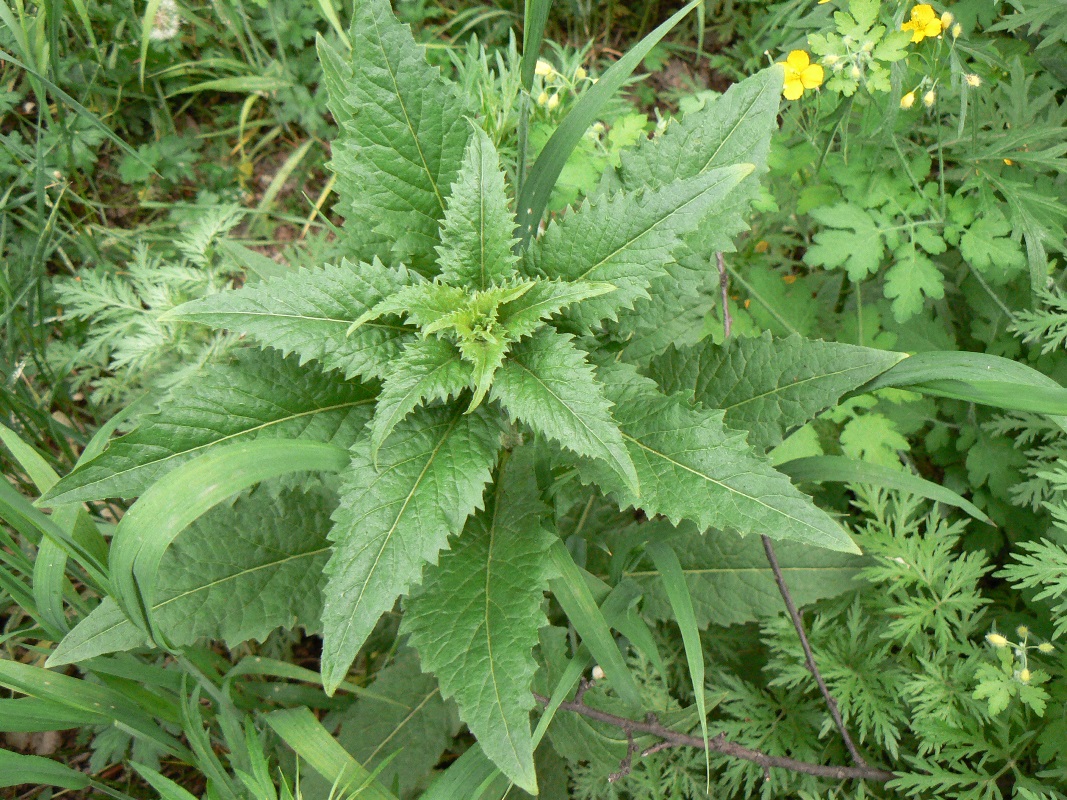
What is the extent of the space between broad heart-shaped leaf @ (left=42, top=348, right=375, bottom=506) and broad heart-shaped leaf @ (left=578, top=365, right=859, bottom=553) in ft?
1.81

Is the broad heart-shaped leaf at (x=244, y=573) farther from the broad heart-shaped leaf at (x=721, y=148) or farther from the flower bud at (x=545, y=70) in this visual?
the flower bud at (x=545, y=70)

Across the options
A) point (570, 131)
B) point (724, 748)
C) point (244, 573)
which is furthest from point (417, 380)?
point (724, 748)

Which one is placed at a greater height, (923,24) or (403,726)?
(923,24)

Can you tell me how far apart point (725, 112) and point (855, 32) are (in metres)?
0.75

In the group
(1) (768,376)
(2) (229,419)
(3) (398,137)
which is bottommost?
(1) (768,376)

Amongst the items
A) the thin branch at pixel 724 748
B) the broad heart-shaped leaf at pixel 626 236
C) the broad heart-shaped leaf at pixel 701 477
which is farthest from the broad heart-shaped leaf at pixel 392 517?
the thin branch at pixel 724 748

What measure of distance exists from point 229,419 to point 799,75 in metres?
1.79

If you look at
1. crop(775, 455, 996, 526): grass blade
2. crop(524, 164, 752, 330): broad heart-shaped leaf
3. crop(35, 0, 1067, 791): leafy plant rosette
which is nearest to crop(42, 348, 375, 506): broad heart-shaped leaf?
crop(35, 0, 1067, 791): leafy plant rosette

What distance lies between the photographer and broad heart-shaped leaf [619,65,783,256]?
5.13 feet

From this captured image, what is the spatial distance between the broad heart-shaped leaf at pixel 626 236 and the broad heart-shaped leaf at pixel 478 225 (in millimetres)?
114

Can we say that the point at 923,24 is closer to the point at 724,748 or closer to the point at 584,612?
the point at 584,612

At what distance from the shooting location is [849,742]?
1878mm

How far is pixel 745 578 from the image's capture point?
209 cm

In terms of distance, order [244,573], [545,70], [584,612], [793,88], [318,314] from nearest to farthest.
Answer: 1. [318,314]
2. [584,612]
3. [244,573]
4. [793,88]
5. [545,70]
